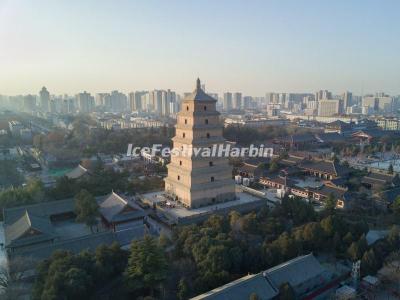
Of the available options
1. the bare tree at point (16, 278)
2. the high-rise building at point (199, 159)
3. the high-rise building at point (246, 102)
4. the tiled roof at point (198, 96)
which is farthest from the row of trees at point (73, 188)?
the high-rise building at point (246, 102)

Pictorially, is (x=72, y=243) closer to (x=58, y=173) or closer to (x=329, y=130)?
(x=58, y=173)

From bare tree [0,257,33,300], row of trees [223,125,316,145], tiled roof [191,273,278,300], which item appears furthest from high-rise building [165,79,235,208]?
row of trees [223,125,316,145]

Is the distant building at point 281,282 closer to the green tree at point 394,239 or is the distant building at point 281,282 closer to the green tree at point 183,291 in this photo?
the green tree at point 183,291

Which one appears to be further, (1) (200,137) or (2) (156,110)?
(2) (156,110)

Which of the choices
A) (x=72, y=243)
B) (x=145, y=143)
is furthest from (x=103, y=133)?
(x=72, y=243)

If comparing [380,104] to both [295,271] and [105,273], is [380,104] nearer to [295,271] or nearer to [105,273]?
[295,271]

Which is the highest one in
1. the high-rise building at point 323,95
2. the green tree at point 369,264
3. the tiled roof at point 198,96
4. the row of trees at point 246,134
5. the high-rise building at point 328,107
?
the high-rise building at point 323,95
